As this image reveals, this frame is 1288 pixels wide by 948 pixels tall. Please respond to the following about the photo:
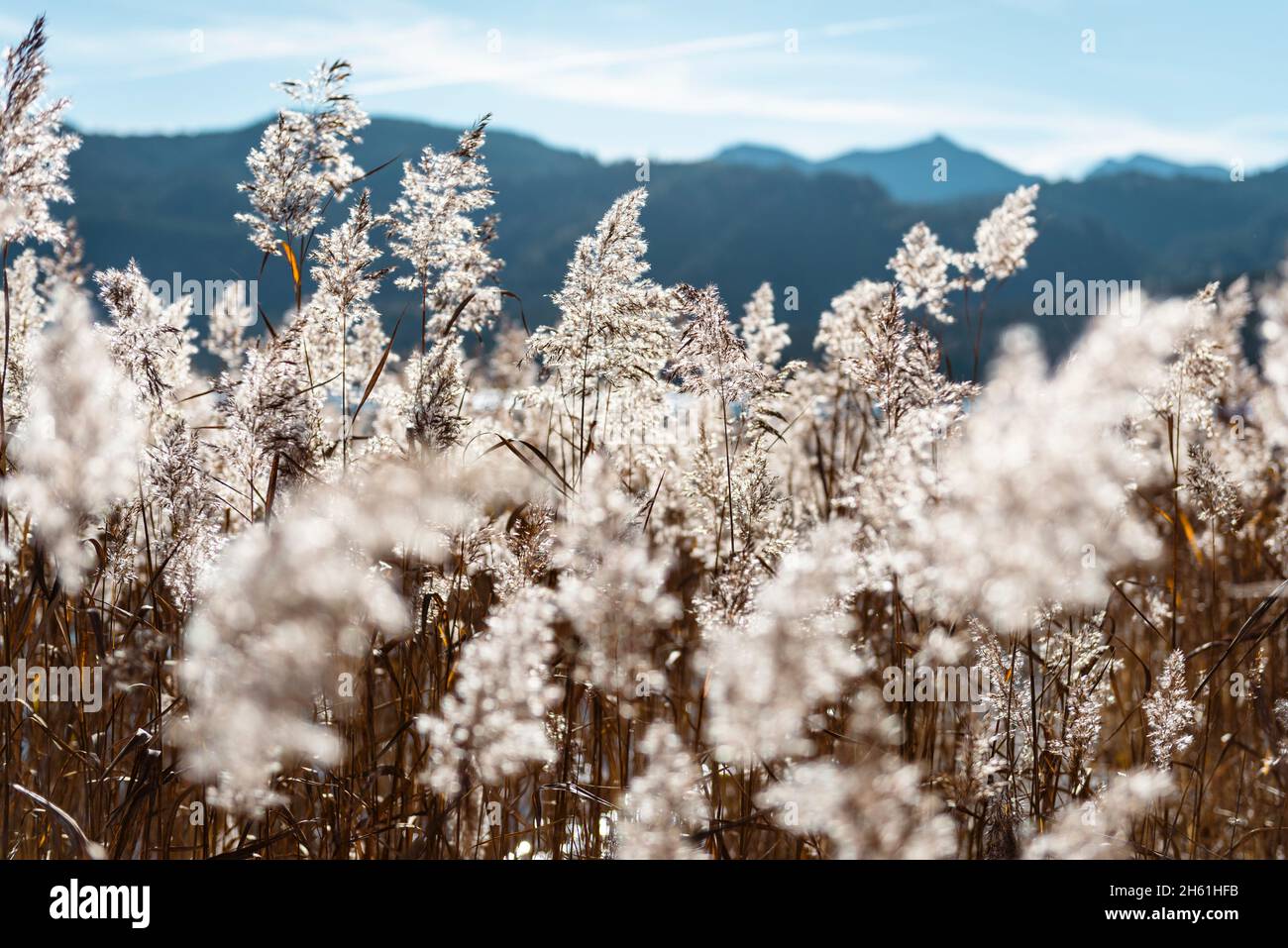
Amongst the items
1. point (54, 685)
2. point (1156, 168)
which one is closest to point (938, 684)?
point (54, 685)

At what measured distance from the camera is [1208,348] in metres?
2.37

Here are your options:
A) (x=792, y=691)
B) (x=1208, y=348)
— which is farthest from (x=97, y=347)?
(x=1208, y=348)

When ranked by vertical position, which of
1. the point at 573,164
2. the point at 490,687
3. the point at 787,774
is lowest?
the point at 787,774

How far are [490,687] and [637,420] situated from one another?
3.63 feet

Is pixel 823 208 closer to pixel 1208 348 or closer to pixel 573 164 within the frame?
pixel 573 164

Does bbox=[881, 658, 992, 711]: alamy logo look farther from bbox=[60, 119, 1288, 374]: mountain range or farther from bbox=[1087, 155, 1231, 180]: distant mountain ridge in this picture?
bbox=[1087, 155, 1231, 180]: distant mountain ridge

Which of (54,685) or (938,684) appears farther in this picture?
(54,685)
